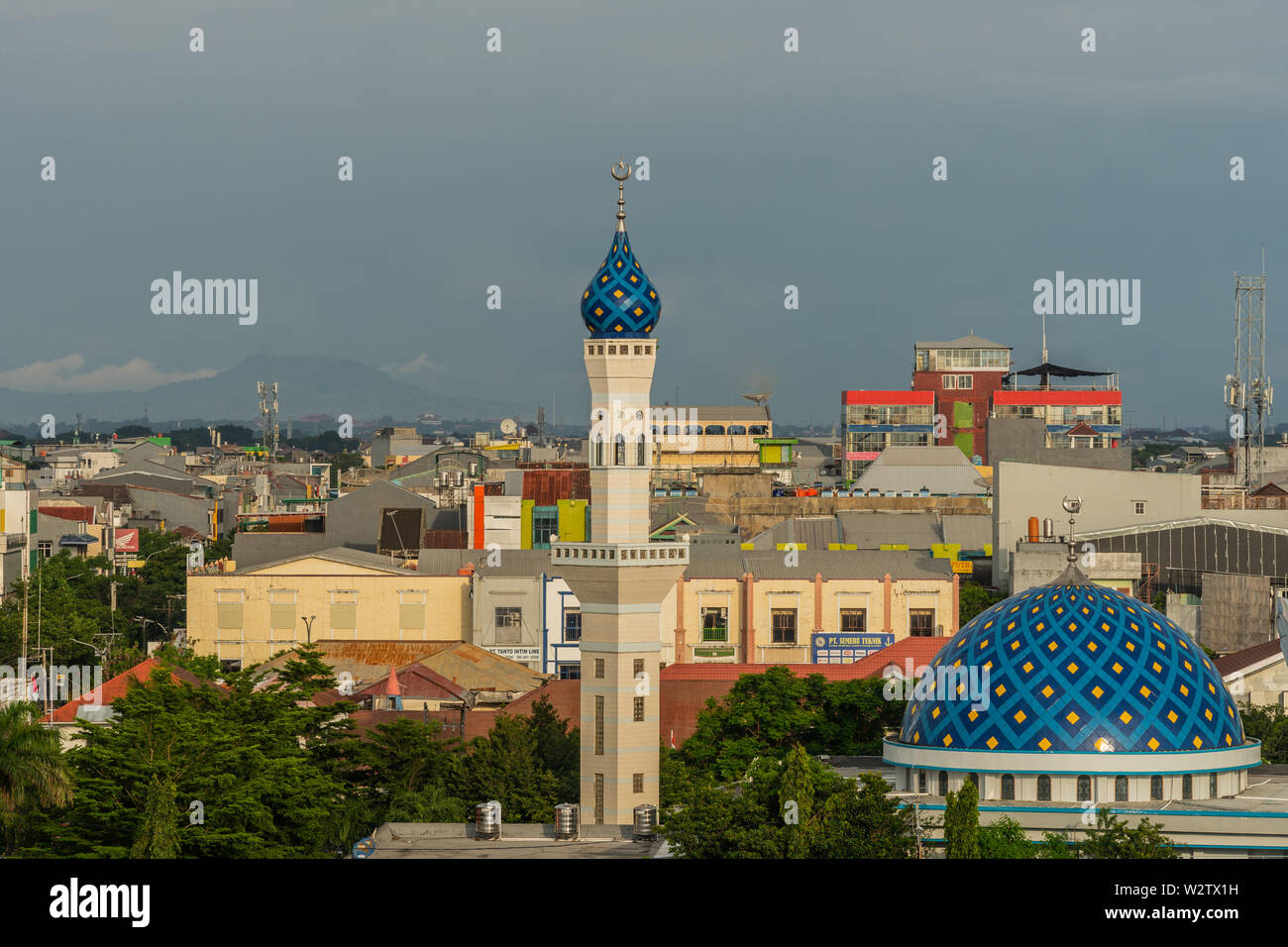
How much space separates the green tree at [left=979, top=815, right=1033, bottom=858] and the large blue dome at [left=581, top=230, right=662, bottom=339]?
14.4m

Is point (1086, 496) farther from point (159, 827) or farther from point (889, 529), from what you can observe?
point (159, 827)

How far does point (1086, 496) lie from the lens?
9425 cm

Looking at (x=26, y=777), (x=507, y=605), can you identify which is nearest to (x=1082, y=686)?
(x=26, y=777)

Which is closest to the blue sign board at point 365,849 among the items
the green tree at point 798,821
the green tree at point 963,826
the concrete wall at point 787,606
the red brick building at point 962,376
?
the green tree at point 798,821

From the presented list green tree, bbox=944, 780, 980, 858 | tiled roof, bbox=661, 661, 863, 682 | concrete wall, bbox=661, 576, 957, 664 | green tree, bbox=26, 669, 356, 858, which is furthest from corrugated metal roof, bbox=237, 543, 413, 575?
green tree, bbox=944, 780, 980, 858

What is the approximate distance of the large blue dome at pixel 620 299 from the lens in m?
47.7

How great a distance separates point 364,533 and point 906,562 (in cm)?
3677

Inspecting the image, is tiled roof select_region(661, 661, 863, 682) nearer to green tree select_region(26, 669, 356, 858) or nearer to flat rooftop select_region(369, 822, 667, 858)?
green tree select_region(26, 669, 356, 858)

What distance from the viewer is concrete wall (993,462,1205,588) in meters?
93.8

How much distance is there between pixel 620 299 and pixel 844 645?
33555mm

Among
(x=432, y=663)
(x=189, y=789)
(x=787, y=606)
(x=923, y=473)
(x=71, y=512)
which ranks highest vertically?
(x=923, y=473)

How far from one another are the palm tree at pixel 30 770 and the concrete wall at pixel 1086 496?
55.5 m
